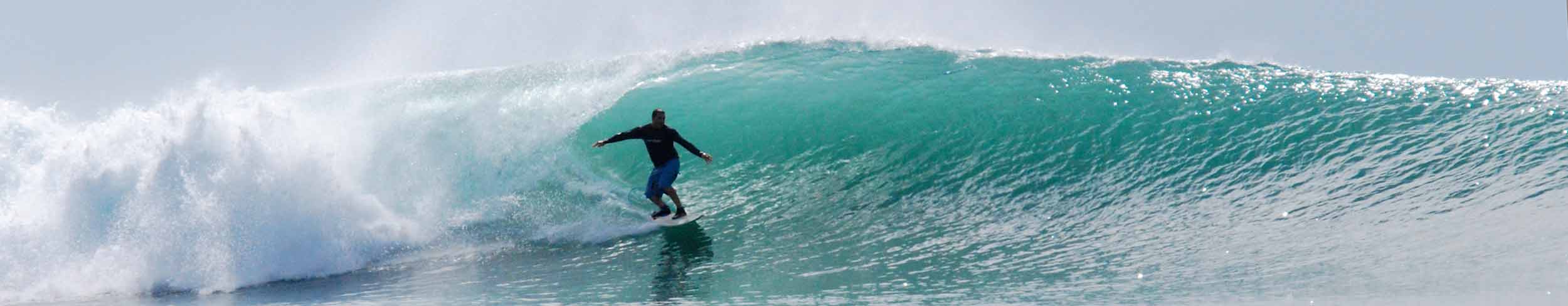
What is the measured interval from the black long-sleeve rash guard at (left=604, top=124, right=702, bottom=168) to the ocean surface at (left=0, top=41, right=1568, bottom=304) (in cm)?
62

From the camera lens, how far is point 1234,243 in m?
7.49

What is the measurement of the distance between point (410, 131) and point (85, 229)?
12.2 feet

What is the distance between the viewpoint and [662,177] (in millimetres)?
9891

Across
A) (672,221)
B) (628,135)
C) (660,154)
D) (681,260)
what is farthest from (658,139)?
(681,260)

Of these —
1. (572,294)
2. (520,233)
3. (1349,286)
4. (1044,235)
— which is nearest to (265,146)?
(520,233)

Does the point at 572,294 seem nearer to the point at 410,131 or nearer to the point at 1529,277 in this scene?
the point at 1529,277

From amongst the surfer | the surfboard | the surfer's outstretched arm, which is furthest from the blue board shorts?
the surfer's outstretched arm

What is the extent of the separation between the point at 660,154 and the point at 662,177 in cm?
20

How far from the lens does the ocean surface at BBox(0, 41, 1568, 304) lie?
695cm

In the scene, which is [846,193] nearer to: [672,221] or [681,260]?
[672,221]

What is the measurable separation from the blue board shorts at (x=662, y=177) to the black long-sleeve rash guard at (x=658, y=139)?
0.04 m

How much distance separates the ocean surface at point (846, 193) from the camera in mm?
6949

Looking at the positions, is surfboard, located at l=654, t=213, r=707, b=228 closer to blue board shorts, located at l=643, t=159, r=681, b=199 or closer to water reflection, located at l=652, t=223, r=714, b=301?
water reflection, located at l=652, t=223, r=714, b=301

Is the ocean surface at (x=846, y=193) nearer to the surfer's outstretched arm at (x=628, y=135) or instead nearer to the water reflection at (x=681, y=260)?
the water reflection at (x=681, y=260)
